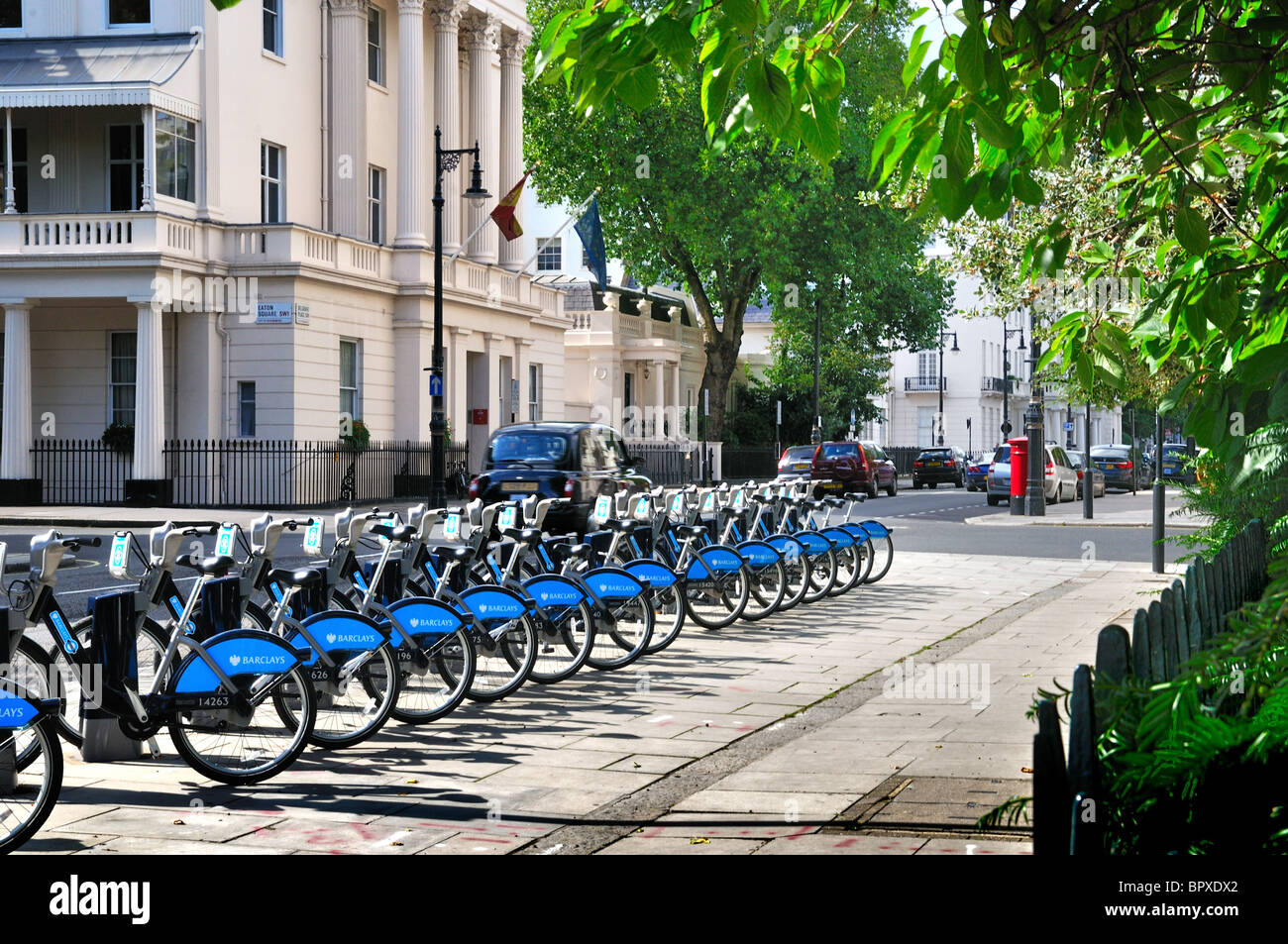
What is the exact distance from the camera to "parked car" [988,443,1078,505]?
137 feet

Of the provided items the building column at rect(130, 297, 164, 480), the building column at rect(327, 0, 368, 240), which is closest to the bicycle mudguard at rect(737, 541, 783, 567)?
the building column at rect(130, 297, 164, 480)

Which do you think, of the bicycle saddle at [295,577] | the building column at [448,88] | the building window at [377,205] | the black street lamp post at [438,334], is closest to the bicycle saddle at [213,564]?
the bicycle saddle at [295,577]

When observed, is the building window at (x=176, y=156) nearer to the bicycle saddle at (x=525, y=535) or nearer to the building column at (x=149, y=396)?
the building column at (x=149, y=396)

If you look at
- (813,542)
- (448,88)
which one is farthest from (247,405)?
(813,542)

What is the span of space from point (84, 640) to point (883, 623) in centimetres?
810

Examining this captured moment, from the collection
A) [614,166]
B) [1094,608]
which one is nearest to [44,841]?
[1094,608]

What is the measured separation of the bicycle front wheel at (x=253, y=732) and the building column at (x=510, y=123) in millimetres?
36291

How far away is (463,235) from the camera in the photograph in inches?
1602

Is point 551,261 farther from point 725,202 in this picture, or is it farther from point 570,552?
point 570,552

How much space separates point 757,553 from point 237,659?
7.18 metres

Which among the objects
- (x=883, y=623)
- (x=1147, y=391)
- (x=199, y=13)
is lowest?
(x=883, y=623)

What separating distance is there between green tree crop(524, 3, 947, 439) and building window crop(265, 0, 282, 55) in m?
16.1

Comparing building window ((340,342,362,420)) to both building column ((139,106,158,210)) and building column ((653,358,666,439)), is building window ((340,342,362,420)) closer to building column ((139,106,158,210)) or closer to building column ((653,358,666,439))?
building column ((139,106,158,210))

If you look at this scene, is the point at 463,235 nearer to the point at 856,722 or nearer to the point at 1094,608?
the point at 1094,608
